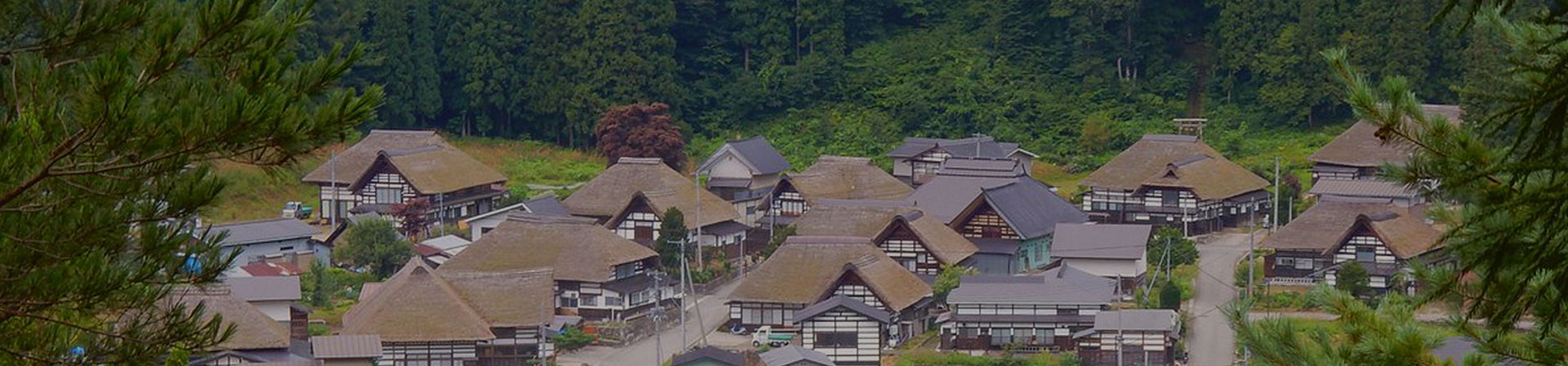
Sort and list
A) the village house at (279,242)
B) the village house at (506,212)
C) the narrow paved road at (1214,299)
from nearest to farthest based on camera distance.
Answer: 1. the narrow paved road at (1214,299)
2. the village house at (279,242)
3. the village house at (506,212)

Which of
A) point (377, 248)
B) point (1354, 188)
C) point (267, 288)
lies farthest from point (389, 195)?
point (1354, 188)

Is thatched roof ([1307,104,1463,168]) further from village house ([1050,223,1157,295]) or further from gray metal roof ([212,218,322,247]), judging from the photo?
gray metal roof ([212,218,322,247])

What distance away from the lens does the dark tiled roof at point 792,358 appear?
1427cm

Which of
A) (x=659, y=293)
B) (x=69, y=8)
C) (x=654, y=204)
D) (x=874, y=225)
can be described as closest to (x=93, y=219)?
(x=69, y=8)

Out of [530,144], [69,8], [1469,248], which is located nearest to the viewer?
[1469,248]

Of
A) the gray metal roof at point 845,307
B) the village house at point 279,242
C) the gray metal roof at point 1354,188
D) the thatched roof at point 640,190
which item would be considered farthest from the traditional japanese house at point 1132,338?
the village house at point 279,242

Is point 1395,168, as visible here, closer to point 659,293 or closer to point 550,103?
point 659,293

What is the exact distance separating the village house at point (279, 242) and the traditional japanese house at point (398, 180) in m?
2.14

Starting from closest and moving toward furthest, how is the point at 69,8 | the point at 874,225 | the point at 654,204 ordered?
the point at 69,8 → the point at 874,225 → the point at 654,204

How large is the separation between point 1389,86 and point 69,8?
2.56 meters

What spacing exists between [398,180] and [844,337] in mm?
7692

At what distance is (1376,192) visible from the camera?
19172 mm

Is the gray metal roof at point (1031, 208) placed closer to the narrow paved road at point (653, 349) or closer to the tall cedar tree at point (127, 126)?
the narrow paved road at point (653, 349)

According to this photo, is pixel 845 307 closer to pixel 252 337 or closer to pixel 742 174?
pixel 252 337
